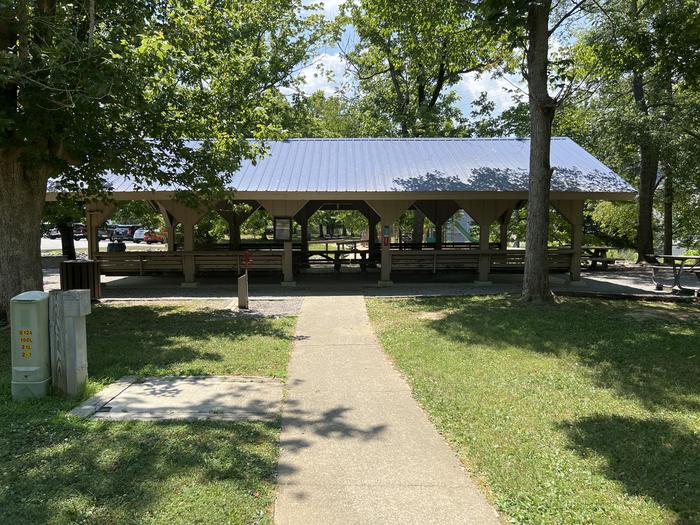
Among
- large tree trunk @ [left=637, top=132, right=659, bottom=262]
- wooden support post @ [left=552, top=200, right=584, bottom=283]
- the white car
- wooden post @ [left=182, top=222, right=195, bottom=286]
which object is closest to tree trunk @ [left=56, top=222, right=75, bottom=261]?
wooden post @ [left=182, top=222, right=195, bottom=286]

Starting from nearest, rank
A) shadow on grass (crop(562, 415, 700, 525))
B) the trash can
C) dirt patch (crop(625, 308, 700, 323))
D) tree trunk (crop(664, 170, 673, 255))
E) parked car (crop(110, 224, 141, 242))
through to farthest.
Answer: shadow on grass (crop(562, 415, 700, 525)) → dirt patch (crop(625, 308, 700, 323)) → the trash can → tree trunk (crop(664, 170, 673, 255)) → parked car (crop(110, 224, 141, 242))

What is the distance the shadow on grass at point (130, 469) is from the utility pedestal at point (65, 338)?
68 centimetres

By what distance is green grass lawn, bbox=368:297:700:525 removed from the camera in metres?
3.24

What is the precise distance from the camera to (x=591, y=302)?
11086 mm

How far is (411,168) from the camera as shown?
1534cm

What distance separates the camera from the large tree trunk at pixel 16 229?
27.3 ft

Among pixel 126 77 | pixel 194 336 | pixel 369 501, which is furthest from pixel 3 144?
pixel 369 501

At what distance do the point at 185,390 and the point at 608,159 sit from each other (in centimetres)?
2528

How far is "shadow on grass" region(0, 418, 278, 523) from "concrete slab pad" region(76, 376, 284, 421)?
0.80 feet

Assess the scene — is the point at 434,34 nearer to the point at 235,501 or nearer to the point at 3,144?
the point at 3,144

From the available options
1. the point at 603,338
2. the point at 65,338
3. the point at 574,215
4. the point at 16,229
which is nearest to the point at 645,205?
the point at 574,215

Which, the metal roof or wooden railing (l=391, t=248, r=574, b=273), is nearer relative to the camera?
the metal roof

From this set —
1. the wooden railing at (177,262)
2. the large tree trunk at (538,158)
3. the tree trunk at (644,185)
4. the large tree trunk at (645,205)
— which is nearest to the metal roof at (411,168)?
the wooden railing at (177,262)

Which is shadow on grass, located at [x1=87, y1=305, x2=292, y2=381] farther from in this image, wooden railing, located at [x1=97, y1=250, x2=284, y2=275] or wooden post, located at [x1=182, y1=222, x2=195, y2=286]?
wooden railing, located at [x1=97, y1=250, x2=284, y2=275]
